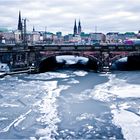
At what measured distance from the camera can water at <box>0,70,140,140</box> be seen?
92.9 feet

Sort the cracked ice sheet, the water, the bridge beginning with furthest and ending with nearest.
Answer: the bridge
the water
the cracked ice sheet

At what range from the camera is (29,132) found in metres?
28.3

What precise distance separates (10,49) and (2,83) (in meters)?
16.8

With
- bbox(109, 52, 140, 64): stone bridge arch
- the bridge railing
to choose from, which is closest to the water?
bbox(109, 52, 140, 64): stone bridge arch

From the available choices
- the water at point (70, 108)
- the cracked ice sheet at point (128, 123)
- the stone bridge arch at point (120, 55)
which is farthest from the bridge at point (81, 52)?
the cracked ice sheet at point (128, 123)

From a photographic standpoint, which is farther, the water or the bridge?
the bridge

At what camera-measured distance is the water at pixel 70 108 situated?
28311 millimetres

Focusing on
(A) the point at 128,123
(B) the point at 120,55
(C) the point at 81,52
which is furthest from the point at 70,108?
(B) the point at 120,55

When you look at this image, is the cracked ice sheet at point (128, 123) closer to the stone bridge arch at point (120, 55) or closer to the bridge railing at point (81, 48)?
the stone bridge arch at point (120, 55)

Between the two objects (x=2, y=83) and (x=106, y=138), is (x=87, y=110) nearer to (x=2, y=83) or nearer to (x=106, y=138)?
(x=106, y=138)

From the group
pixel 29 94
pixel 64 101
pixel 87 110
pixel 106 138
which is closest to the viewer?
pixel 106 138

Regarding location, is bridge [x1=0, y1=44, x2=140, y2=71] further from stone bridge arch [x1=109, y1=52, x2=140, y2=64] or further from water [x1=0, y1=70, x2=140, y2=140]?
water [x1=0, y1=70, x2=140, y2=140]

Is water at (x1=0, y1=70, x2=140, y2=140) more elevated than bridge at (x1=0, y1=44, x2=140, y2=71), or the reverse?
bridge at (x1=0, y1=44, x2=140, y2=71)

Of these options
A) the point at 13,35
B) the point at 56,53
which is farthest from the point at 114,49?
the point at 13,35
